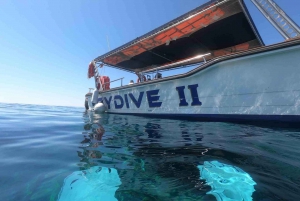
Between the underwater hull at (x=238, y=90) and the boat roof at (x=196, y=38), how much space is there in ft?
2.88

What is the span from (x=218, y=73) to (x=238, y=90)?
0.63 metres

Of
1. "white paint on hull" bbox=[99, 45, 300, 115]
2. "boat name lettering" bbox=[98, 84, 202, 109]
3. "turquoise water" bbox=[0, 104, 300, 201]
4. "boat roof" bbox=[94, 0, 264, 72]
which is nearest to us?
"turquoise water" bbox=[0, 104, 300, 201]

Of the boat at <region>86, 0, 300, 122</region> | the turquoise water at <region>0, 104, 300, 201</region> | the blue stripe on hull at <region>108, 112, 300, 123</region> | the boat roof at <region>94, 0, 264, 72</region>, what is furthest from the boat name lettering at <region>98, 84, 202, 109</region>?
→ the turquoise water at <region>0, 104, 300, 201</region>

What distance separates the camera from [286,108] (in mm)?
2951

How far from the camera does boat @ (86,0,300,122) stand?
118 inches

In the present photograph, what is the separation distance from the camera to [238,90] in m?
3.50

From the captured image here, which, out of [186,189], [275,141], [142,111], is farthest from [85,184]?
[142,111]

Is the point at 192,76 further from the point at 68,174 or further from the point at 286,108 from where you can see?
the point at 68,174

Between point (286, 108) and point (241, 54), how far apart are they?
55.6 inches

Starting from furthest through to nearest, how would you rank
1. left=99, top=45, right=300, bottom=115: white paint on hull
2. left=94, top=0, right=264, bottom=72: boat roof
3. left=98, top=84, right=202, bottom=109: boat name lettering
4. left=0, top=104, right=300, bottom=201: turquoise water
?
left=94, top=0, right=264, bottom=72: boat roof → left=98, top=84, right=202, bottom=109: boat name lettering → left=99, top=45, right=300, bottom=115: white paint on hull → left=0, top=104, right=300, bottom=201: turquoise water

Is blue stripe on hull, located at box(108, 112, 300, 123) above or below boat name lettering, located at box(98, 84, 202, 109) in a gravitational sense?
below

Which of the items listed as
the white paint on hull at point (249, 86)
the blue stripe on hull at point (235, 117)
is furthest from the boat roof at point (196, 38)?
A: the blue stripe on hull at point (235, 117)

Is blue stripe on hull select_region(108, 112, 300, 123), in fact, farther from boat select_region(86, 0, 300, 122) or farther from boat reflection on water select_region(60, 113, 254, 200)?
boat reflection on water select_region(60, 113, 254, 200)

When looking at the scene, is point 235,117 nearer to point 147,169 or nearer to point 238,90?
point 238,90
